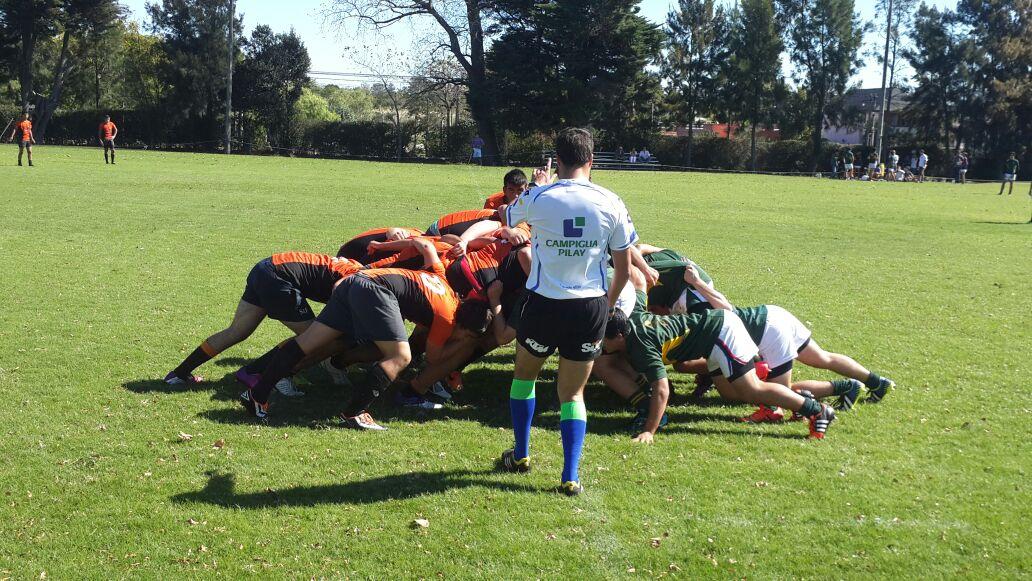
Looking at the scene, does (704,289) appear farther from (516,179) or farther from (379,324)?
(379,324)

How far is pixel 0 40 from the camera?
5931 cm

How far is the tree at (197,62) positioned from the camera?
5862cm

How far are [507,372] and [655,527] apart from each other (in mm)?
3418

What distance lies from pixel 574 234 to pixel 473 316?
6.77 feet

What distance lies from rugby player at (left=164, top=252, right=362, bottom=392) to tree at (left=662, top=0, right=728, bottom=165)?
6222 cm

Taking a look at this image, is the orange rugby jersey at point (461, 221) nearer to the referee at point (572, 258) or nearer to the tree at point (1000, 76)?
the referee at point (572, 258)

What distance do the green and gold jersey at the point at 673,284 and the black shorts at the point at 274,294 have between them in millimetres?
3042

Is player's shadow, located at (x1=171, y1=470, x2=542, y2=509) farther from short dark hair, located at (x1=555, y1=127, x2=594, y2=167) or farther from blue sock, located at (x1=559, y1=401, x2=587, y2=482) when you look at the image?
short dark hair, located at (x1=555, y1=127, x2=594, y2=167)

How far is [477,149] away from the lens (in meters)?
52.2

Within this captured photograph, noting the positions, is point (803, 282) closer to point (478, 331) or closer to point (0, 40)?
point (478, 331)

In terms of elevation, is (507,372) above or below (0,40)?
below

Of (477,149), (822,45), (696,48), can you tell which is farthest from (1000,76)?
(477,149)

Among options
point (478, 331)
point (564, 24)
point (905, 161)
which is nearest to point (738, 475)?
point (478, 331)

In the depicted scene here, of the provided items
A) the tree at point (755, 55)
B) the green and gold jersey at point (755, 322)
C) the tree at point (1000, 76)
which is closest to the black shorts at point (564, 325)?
the green and gold jersey at point (755, 322)
